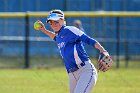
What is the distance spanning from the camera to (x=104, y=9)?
91.9 ft

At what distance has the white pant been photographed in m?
7.44

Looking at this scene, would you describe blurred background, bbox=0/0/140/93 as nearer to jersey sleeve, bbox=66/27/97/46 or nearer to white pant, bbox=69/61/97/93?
white pant, bbox=69/61/97/93

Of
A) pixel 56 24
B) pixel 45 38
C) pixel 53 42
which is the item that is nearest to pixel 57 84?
pixel 56 24

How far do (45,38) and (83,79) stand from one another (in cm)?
1686

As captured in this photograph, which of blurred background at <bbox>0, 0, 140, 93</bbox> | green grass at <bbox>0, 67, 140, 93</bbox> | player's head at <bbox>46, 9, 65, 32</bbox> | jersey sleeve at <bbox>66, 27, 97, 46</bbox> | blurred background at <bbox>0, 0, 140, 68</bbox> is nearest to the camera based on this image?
jersey sleeve at <bbox>66, 27, 97, 46</bbox>

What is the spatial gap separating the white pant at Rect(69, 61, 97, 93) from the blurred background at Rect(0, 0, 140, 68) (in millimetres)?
13346

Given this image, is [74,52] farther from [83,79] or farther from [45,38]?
[45,38]

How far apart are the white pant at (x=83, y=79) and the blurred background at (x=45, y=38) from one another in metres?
13.3

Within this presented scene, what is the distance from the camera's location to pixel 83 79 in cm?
753

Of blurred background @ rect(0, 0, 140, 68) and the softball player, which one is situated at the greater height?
the softball player

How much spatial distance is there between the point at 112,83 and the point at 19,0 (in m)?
14.2

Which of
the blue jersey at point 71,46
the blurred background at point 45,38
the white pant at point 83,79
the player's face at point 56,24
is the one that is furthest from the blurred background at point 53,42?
the player's face at point 56,24

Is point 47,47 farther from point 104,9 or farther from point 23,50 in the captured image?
point 104,9

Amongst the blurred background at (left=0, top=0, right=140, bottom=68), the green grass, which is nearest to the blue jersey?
the green grass
